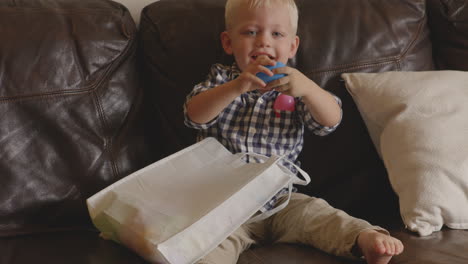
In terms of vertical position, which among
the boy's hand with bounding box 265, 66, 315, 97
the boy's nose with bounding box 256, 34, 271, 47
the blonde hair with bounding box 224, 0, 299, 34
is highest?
the blonde hair with bounding box 224, 0, 299, 34

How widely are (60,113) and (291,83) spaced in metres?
0.64

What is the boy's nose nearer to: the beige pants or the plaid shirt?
the plaid shirt

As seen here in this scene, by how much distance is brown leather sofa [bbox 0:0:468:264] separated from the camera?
1.27 meters

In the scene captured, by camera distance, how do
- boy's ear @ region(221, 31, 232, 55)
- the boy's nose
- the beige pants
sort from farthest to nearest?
1. boy's ear @ region(221, 31, 232, 55)
2. the boy's nose
3. the beige pants

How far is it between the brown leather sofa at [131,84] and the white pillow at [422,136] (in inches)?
3.4

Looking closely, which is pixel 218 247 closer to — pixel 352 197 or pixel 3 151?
pixel 352 197

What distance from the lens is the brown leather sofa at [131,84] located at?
127cm

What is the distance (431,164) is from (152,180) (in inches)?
26.0

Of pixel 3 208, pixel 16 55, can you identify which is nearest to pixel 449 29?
pixel 16 55


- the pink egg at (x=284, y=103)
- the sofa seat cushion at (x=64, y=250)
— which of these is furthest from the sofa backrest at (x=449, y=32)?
the sofa seat cushion at (x=64, y=250)

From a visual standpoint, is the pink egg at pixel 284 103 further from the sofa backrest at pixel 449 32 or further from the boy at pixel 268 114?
the sofa backrest at pixel 449 32

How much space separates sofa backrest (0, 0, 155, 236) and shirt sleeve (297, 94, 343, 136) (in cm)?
49

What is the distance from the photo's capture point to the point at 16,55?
1276 mm

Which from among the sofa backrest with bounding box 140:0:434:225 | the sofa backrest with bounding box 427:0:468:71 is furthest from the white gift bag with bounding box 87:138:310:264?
the sofa backrest with bounding box 427:0:468:71
